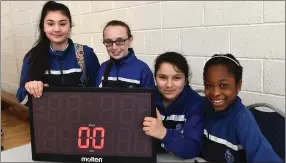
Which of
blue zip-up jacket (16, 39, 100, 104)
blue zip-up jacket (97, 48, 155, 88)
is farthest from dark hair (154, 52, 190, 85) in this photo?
blue zip-up jacket (16, 39, 100, 104)

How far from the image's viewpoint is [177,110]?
45.2 inches

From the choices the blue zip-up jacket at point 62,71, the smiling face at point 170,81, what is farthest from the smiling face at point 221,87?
the blue zip-up jacket at point 62,71

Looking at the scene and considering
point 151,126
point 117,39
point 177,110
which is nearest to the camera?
point 151,126

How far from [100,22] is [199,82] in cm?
107

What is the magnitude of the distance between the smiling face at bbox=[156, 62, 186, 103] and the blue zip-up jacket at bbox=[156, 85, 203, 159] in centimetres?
3

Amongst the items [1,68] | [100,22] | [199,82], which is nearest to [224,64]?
[199,82]

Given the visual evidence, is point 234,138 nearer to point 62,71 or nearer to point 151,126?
point 151,126

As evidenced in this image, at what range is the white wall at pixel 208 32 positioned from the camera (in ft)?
4.40

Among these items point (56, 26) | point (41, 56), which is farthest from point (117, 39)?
point (41, 56)

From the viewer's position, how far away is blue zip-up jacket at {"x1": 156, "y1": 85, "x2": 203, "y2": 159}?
0.99 metres

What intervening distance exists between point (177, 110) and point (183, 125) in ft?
0.24

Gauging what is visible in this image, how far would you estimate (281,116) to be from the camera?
112cm

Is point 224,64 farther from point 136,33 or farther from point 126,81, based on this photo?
point 136,33

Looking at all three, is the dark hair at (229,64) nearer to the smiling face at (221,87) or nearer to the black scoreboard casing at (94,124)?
the smiling face at (221,87)
